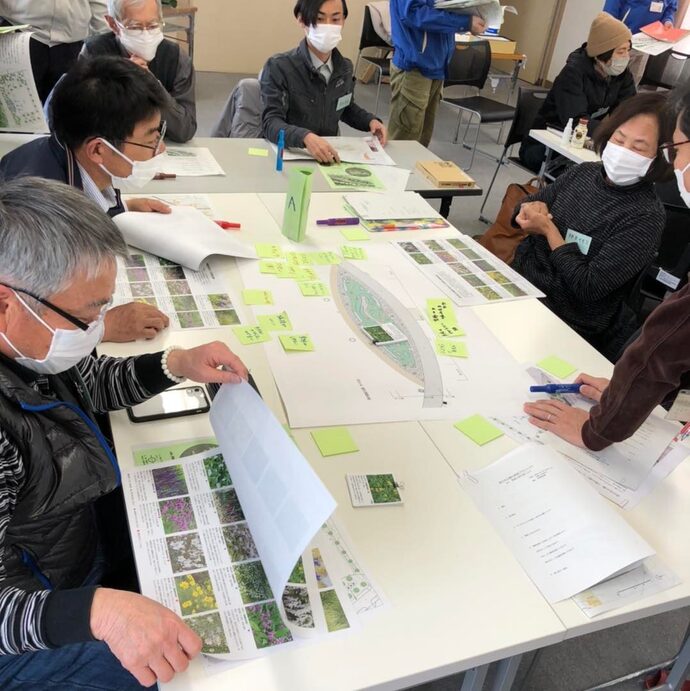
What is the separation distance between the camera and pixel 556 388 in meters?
1.46

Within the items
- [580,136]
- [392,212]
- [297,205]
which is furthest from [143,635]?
[580,136]

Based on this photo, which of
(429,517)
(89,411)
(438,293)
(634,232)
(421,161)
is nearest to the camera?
(429,517)

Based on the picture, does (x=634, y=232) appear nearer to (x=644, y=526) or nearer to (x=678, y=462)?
(x=678, y=462)

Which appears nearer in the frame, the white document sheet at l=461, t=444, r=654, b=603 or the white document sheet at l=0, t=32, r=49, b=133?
the white document sheet at l=461, t=444, r=654, b=603

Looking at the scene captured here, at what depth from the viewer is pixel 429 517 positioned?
1.12 meters

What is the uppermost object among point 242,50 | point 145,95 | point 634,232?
point 145,95

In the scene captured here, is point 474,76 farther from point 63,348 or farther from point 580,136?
point 63,348

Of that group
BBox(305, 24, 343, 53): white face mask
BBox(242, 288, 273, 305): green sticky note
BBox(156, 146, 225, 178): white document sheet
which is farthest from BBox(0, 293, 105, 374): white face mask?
BBox(305, 24, 343, 53): white face mask

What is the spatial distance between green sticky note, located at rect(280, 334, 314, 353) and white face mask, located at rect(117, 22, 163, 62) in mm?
1721

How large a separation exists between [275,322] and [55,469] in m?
0.69

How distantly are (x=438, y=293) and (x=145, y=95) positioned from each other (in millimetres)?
975

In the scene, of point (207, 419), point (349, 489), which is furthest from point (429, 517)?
point (207, 419)

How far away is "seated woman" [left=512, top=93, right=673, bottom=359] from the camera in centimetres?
204

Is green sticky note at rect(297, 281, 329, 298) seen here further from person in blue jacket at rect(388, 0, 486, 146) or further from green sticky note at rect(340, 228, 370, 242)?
person in blue jacket at rect(388, 0, 486, 146)
